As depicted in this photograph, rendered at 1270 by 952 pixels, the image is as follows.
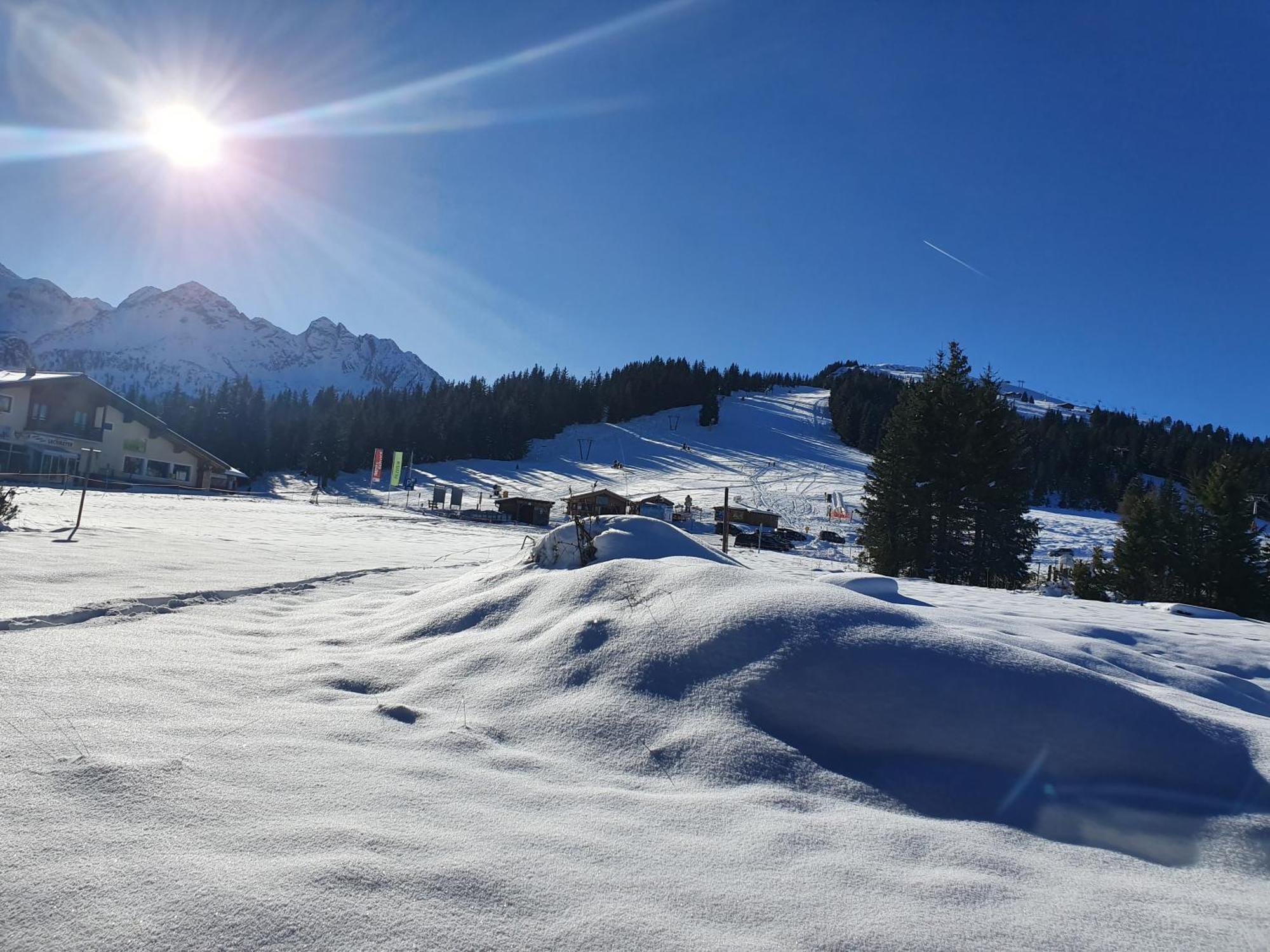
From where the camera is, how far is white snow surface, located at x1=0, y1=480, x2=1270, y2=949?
1424 mm

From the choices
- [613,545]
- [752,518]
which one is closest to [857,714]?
[613,545]

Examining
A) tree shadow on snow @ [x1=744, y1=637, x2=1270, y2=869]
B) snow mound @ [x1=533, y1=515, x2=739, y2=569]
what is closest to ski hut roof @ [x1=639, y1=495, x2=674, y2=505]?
A: snow mound @ [x1=533, y1=515, x2=739, y2=569]

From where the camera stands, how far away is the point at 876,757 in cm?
246

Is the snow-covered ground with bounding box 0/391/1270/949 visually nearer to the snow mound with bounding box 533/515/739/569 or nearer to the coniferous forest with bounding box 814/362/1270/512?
the snow mound with bounding box 533/515/739/569

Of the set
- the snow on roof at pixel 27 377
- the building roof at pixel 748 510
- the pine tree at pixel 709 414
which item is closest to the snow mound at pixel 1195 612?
the building roof at pixel 748 510

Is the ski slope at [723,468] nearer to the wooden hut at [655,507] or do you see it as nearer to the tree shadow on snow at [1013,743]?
the wooden hut at [655,507]

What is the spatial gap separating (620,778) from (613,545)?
2.75 meters

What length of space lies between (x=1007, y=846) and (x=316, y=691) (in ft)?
9.36

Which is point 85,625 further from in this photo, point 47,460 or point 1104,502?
point 1104,502

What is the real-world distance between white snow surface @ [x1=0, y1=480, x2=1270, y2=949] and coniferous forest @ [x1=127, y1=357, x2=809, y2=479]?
6886cm

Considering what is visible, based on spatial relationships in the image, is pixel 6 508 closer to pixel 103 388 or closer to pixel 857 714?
pixel 857 714

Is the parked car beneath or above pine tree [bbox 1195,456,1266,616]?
beneath

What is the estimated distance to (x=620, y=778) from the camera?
2279 mm

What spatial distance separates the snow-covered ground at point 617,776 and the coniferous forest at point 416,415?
6872cm
